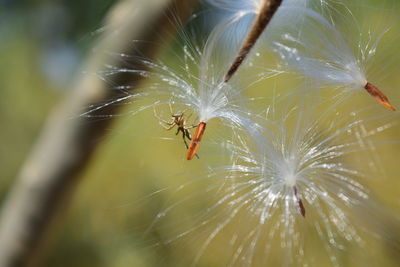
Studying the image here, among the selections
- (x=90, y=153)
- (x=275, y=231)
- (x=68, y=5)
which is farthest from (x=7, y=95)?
(x=275, y=231)

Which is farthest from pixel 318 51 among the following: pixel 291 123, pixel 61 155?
pixel 61 155

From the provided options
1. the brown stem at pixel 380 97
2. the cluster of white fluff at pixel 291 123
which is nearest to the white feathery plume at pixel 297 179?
the cluster of white fluff at pixel 291 123

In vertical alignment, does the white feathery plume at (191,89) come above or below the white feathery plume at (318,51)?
below

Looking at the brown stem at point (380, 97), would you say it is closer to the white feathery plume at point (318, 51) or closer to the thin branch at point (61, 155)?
the white feathery plume at point (318, 51)

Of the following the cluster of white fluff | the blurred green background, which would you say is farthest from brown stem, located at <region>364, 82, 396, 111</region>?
the blurred green background

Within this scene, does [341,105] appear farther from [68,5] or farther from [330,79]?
[68,5]

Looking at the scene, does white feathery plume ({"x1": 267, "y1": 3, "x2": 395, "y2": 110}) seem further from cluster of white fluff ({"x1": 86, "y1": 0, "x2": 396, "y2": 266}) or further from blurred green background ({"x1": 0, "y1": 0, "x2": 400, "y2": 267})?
blurred green background ({"x1": 0, "y1": 0, "x2": 400, "y2": 267})
